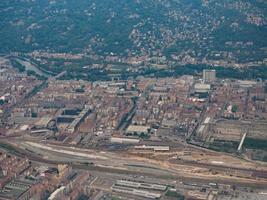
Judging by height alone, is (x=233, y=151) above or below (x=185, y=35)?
below

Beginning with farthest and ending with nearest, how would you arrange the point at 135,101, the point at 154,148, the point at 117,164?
1. the point at 135,101
2. the point at 154,148
3. the point at 117,164

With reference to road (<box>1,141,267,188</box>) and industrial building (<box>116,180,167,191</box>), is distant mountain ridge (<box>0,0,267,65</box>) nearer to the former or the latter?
road (<box>1,141,267,188</box>)

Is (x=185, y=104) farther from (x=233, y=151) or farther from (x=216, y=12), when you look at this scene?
(x=216, y=12)

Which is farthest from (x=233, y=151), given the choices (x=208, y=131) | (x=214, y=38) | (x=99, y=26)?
(x=99, y=26)

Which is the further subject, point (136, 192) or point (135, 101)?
point (135, 101)

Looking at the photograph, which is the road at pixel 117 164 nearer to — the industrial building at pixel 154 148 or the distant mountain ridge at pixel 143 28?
the industrial building at pixel 154 148

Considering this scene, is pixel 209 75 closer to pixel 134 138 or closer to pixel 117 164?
pixel 134 138

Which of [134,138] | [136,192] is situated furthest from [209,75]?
[136,192]

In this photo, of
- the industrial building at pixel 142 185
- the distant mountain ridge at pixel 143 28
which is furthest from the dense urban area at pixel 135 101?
the distant mountain ridge at pixel 143 28
